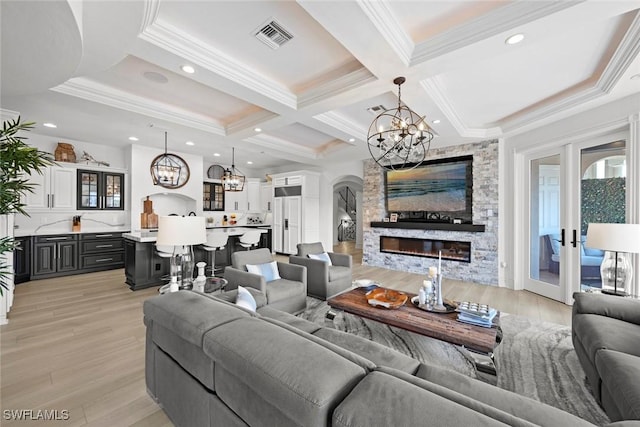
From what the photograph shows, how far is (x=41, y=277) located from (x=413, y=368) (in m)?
6.78

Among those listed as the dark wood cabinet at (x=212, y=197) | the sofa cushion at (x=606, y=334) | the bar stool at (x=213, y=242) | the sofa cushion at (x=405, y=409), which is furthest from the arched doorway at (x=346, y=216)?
the sofa cushion at (x=405, y=409)

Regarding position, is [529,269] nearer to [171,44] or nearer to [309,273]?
[309,273]

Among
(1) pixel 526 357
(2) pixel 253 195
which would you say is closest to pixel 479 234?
(1) pixel 526 357

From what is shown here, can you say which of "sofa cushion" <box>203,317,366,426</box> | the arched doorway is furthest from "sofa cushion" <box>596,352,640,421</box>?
the arched doorway

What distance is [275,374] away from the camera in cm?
99

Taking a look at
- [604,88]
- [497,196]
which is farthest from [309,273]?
[604,88]

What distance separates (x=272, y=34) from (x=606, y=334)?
3.50 metres

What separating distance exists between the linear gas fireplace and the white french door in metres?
0.97

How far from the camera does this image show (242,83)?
9.71 feet

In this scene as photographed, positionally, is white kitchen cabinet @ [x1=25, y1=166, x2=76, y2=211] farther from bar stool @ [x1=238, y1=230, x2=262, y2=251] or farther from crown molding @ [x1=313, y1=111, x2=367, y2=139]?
crown molding @ [x1=313, y1=111, x2=367, y2=139]

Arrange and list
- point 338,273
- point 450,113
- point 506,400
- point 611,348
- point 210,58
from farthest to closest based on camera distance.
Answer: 1. point 338,273
2. point 450,113
3. point 210,58
4. point 611,348
5. point 506,400

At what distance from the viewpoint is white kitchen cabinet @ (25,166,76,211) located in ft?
17.1

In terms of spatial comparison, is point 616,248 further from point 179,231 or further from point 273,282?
point 179,231

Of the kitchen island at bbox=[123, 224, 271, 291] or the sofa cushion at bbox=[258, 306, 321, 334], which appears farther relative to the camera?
the kitchen island at bbox=[123, 224, 271, 291]
